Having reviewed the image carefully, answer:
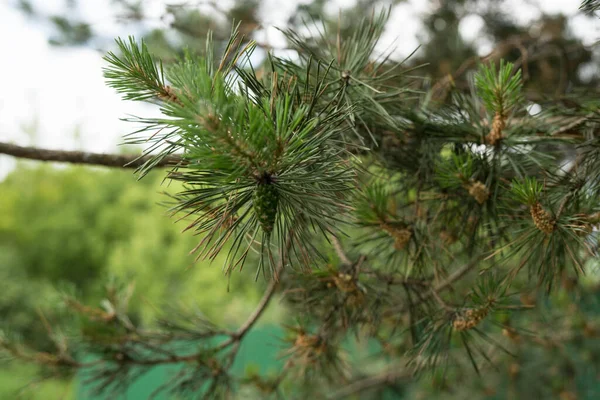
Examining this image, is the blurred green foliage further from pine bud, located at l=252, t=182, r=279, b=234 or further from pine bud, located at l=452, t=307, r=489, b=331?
pine bud, located at l=252, t=182, r=279, b=234

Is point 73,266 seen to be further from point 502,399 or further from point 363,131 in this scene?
point 363,131

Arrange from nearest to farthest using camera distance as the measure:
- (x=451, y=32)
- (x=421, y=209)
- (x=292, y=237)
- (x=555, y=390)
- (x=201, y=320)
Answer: (x=292, y=237), (x=421, y=209), (x=201, y=320), (x=555, y=390), (x=451, y=32)

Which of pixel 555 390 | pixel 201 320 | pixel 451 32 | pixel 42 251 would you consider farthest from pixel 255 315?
pixel 42 251

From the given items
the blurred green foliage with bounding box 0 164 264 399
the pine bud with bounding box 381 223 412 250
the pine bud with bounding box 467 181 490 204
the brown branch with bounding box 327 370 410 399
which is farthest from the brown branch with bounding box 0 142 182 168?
the blurred green foliage with bounding box 0 164 264 399

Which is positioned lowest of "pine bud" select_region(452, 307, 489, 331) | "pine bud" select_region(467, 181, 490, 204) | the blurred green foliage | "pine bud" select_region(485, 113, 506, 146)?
the blurred green foliage

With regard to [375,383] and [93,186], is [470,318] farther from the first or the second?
[93,186]

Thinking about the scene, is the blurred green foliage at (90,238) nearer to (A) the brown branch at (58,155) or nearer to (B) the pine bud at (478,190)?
(A) the brown branch at (58,155)

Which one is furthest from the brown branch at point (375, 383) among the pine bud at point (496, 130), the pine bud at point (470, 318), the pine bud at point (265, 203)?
the pine bud at point (265, 203)
